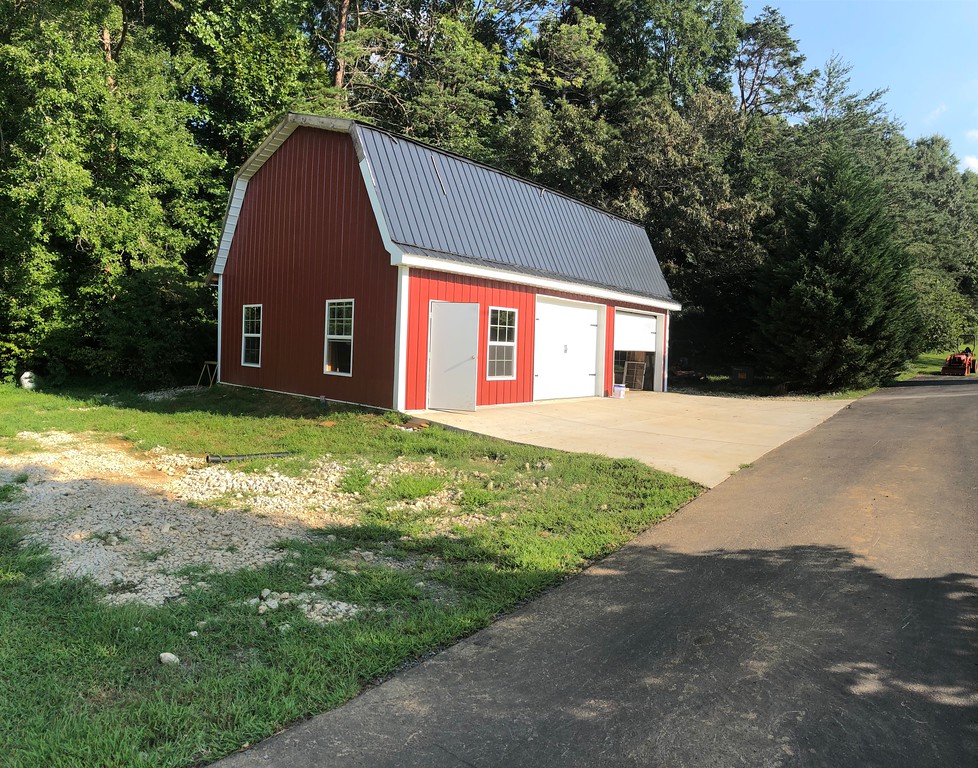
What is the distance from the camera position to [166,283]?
17.7 meters

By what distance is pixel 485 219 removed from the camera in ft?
43.1

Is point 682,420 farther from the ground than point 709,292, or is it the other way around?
point 709,292

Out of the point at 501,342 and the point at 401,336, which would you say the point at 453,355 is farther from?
the point at 501,342

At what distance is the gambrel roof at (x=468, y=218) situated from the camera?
1145cm

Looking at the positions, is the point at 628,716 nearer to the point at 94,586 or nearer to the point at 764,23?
the point at 94,586

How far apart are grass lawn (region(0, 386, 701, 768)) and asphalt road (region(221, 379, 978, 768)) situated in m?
0.24

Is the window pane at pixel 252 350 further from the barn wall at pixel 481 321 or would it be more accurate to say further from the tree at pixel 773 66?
the tree at pixel 773 66

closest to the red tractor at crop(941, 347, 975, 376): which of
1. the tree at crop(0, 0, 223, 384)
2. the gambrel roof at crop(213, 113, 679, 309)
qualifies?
the gambrel roof at crop(213, 113, 679, 309)

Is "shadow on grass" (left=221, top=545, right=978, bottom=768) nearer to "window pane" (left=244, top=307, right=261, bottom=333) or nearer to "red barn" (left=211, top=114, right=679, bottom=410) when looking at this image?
"red barn" (left=211, top=114, right=679, bottom=410)

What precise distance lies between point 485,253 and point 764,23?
30227 millimetres

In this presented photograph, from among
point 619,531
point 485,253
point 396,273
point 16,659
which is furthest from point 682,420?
point 16,659

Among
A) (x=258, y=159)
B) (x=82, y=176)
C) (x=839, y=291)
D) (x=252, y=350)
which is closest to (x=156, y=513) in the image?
(x=252, y=350)

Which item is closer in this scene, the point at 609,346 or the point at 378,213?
the point at 378,213

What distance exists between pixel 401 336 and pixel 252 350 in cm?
628
